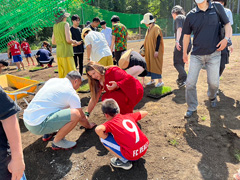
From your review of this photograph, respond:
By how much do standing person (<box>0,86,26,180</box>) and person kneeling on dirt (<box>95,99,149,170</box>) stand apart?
1.07 meters

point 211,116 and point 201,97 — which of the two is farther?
point 201,97

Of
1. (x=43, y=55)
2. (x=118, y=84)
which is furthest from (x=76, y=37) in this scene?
(x=43, y=55)

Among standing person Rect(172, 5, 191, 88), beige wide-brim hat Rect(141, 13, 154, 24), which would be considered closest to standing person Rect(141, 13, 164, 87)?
beige wide-brim hat Rect(141, 13, 154, 24)

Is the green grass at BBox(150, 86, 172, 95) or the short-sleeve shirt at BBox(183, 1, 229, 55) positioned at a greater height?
the short-sleeve shirt at BBox(183, 1, 229, 55)

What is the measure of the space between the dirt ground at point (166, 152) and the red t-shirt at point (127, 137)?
33 cm

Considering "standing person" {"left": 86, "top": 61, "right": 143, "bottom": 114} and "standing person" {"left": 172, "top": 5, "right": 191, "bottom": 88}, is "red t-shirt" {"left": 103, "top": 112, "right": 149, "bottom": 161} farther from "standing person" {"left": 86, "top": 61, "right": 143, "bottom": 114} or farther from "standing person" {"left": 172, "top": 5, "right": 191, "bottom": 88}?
"standing person" {"left": 172, "top": 5, "right": 191, "bottom": 88}

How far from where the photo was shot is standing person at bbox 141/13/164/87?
4641 millimetres

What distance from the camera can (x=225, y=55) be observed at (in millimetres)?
3961

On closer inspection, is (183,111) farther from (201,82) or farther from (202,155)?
(201,82)

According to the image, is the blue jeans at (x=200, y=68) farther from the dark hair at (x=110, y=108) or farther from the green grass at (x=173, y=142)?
the dark hair at (x=110, y=108)

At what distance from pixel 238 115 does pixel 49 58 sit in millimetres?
8230

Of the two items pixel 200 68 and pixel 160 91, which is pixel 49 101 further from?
pixel 160 91

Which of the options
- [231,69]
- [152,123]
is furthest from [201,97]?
[231,69]

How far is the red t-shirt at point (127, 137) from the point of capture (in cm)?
219
